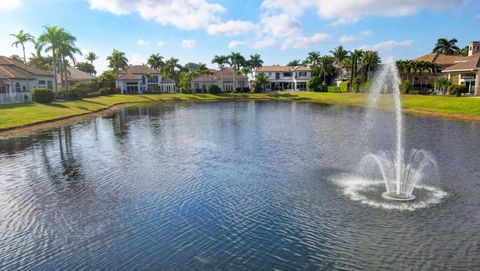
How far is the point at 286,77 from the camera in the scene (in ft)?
490

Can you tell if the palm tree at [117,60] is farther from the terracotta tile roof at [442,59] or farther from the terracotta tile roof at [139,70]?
the terracotta tile roof at [442,59]

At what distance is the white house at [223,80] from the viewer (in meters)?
136

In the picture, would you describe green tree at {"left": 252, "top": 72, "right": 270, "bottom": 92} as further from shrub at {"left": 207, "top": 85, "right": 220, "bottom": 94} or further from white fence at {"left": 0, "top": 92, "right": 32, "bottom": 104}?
white fence at {"left": 0, "top": 92, "right": 32, "bottom": 104}

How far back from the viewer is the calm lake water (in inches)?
500

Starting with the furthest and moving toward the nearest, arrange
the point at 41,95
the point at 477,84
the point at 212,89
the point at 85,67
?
the point at 85,67 < the point at 212,89 < the point at 477,84 < the point at 41,95

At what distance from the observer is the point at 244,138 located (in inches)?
1496

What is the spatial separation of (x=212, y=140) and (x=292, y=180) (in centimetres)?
1637

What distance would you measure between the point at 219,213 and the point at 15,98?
62.1 m

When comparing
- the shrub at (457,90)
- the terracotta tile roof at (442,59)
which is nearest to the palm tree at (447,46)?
the terracotta tile roof at (442,59)

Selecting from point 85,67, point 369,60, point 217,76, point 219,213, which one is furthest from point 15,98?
point 85,67

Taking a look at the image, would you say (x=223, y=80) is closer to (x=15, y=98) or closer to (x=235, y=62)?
(x=235, y=62)

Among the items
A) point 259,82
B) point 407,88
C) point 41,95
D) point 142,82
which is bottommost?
point 41,95

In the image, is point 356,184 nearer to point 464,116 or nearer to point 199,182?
point 199,182

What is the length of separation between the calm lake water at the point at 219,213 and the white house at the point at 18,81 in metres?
39.5
